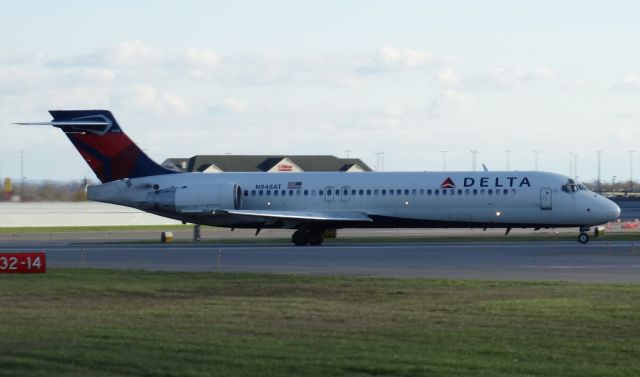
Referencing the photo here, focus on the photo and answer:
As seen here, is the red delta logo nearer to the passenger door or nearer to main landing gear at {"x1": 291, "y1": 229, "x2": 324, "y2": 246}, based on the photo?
the passenger door

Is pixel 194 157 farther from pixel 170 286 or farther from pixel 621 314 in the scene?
pixel 621 314

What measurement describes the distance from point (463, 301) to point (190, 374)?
1029cm

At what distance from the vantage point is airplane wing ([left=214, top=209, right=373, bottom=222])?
4860cm

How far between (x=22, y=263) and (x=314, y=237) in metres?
19.7

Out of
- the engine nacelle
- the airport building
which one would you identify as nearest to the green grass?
the engine nacelle

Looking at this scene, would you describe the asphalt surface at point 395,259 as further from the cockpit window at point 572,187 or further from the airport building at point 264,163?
the airport building at point 264,163

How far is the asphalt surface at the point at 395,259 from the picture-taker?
31.4 m

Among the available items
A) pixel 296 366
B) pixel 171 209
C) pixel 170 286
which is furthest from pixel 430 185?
pixel 296 366

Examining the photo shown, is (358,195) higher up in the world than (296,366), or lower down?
higher up

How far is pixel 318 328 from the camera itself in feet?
59.6

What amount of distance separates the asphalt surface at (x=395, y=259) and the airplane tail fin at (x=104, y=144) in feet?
12.2

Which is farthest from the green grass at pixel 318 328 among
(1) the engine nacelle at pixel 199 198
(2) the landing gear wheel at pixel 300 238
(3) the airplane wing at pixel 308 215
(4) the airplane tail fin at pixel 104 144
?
(4) the airplane tail fin at pixel 104 144

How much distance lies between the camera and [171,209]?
167 feet

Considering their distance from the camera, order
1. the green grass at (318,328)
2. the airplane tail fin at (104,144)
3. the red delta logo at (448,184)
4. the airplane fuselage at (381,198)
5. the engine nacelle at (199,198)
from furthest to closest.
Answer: the airplane tail fin at (104,144)
the engine nacelle at (199,198)
the red delta logo at (448,184)
the airplane fuselage at (381,198)
the green grass at (318,328)
